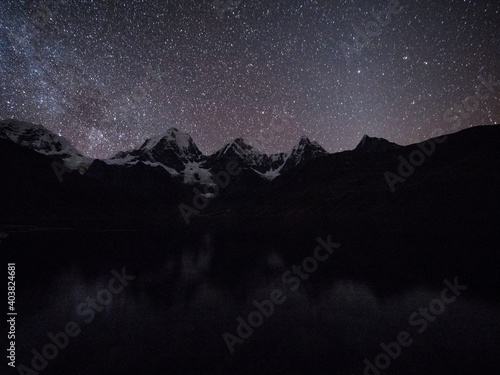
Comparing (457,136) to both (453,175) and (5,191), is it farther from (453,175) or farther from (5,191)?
(5,191)

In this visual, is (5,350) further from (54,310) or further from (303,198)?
(303,198)

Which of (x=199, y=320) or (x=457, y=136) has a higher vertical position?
(x=457, y=136)

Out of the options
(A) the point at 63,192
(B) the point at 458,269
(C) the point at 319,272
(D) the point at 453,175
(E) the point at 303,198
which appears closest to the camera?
(B) the point at 458,269

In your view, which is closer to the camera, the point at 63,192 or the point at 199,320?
the point at 199,320

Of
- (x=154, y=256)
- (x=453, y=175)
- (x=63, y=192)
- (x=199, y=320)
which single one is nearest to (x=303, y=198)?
(x=453, y=175)

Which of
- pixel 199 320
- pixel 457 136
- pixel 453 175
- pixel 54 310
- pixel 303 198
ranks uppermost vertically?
pixel 457 136

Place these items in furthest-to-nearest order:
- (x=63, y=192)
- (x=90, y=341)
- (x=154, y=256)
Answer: (x=63, y=192)
(x=154, y=256)
(x=90, y=341)

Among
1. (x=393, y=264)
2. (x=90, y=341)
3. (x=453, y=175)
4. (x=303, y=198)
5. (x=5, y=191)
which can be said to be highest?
(x=453, y=175)

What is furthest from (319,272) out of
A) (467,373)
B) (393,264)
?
(467,373)

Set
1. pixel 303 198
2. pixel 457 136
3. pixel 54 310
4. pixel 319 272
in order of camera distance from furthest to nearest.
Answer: pixel 303 198 < pixel 457 136 < pixel 319 272 < pixel 54 310
